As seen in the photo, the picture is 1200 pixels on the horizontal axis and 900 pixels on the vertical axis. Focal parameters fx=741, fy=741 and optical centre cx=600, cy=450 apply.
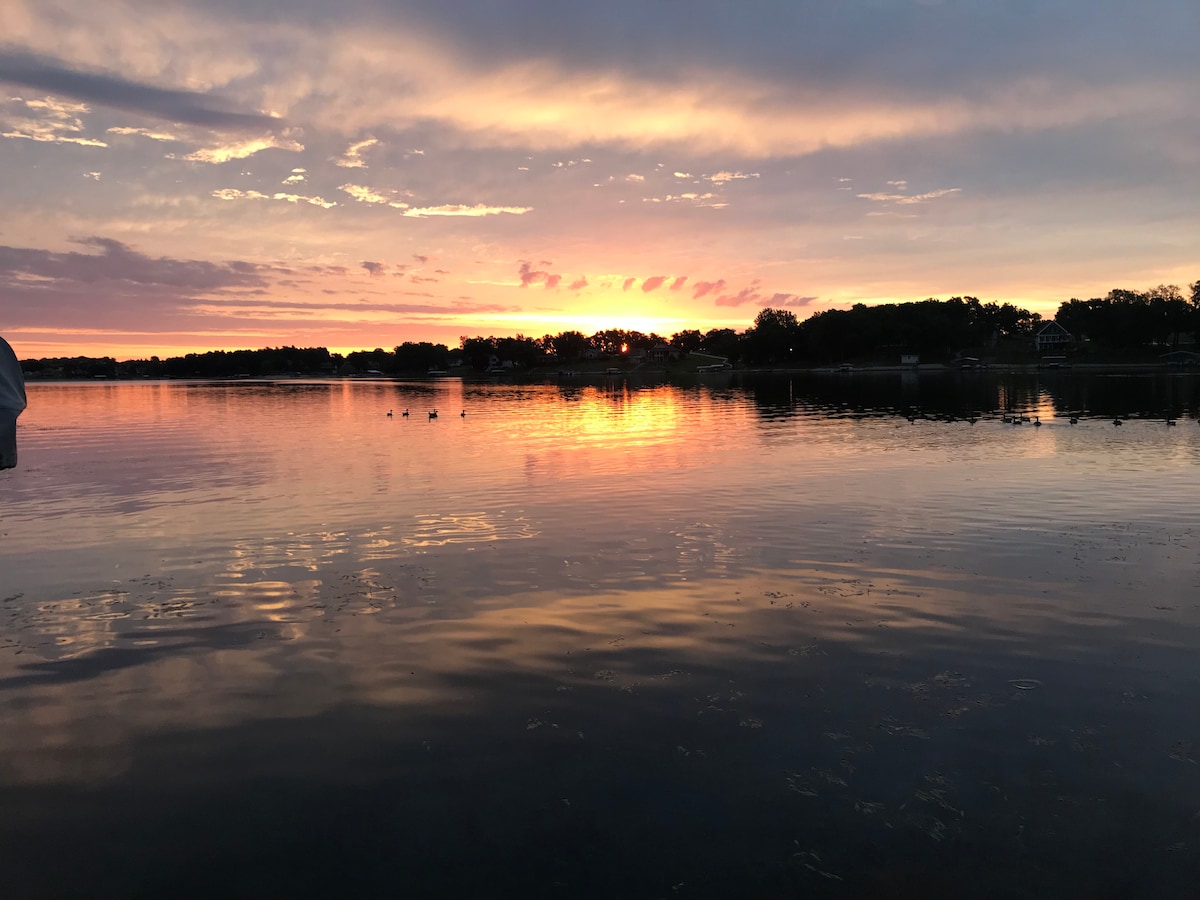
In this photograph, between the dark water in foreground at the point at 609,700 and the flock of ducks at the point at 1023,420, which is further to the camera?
the flock of ducks at the point at 1023,420

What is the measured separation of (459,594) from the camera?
766 inches

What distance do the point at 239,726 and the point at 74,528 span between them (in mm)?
21655

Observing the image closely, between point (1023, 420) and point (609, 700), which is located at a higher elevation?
point (1023, 420)

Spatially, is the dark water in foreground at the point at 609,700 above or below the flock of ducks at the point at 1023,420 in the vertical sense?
below

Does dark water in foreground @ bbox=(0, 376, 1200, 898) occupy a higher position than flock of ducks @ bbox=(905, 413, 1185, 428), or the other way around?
flock of ducks @ bbox=(905, 413, 1185, 428)

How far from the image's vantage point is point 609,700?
43.0ft

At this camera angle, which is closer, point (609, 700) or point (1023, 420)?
point (609, 700)

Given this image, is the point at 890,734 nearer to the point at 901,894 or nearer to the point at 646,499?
the point at 901,894

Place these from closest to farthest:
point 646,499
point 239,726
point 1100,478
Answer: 1. point 239,726
2. point 646,499
3. point 1100,478

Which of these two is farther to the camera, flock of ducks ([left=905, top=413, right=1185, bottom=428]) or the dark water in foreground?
flock of ducks ([left=905, top=413, right=1185, bottom=428])

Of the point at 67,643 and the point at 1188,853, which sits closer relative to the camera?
the point at 1188,853

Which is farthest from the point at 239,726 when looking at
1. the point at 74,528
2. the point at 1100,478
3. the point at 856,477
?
the point at 1100,478

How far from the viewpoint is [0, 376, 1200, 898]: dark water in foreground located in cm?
920

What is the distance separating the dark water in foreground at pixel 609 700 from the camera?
920 cm
